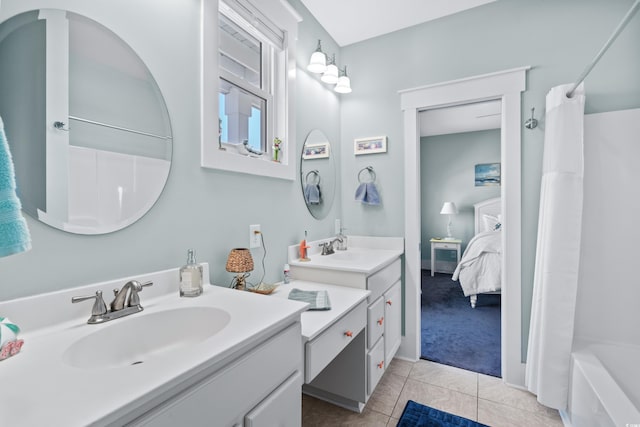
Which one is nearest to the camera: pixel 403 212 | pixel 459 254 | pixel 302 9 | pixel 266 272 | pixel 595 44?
pixel 266 272

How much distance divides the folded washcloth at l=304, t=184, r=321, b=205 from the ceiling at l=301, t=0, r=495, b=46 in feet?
4.19

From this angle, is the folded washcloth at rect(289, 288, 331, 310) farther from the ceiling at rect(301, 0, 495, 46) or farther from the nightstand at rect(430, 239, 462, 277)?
the nightstand at rect(430, 239, 462, 277)

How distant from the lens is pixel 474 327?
9.32 ft

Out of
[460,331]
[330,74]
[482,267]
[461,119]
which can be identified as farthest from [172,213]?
[461,119]

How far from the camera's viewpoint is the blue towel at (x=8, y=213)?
0.54 m

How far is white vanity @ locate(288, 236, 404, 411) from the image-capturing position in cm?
162

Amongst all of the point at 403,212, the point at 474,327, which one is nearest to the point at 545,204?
the point at 403,212

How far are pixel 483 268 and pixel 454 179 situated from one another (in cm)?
232

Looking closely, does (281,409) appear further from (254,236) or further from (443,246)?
(443,246)

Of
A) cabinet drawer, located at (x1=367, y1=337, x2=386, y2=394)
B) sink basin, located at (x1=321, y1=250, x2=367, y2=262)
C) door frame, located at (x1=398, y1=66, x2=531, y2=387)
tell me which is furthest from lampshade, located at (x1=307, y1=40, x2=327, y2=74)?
cabinet drawer, located at (x1=367, y1=337, x2=386, y2=394)

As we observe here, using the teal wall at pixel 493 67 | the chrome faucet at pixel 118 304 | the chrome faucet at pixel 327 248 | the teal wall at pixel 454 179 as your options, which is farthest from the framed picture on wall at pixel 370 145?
the teal wall at pixel 454 179

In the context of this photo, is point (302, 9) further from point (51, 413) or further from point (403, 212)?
point (51, 413)

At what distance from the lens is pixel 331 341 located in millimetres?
1214

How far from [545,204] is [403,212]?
3.00 ft
